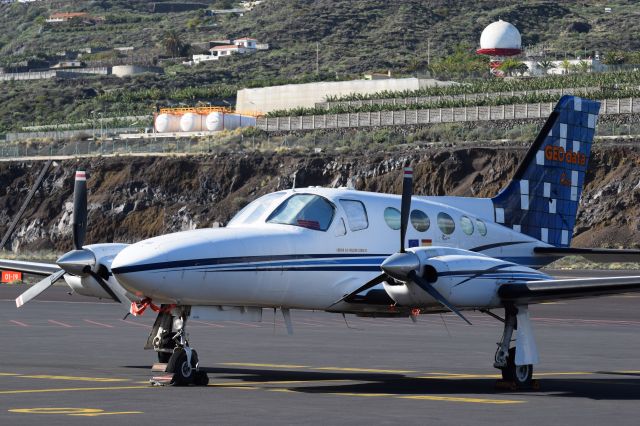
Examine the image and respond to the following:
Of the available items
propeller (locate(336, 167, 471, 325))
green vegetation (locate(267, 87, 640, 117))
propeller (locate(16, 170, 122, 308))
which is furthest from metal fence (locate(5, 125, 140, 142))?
propeller (locate(336, 167, 471, 325))

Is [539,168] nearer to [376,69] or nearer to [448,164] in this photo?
[448,164]

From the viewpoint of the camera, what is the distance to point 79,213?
2548cm

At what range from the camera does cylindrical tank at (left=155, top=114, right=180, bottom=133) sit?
124 metres

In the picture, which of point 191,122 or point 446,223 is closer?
point 446,223

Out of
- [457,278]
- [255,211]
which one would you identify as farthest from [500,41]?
[457,278]

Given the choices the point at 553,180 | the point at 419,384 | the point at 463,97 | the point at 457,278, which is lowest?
the point at 419,384

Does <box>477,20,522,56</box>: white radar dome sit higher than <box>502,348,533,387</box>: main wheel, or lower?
higher

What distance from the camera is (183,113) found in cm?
12644

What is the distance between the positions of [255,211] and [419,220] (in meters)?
3.21

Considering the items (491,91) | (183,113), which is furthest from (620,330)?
(183,113)

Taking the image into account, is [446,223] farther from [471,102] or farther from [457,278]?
[471,102]

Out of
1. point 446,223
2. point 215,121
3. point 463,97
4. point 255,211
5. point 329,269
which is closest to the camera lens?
point 329,269

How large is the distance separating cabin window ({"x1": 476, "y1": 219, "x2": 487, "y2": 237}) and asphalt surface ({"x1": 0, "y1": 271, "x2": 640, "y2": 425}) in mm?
2751

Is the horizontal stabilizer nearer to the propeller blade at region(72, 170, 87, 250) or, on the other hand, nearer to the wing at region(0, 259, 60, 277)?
the propeller blade at region(72, 170, 87, 250)
